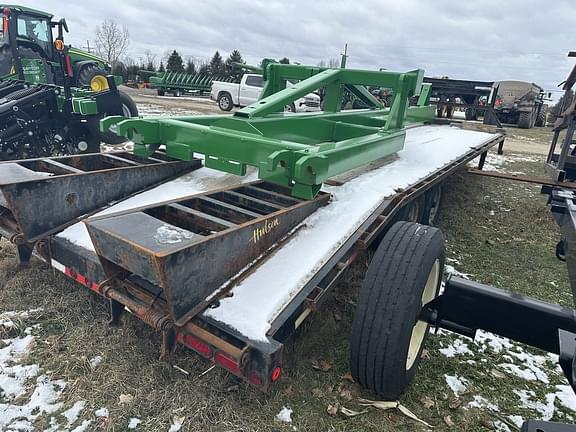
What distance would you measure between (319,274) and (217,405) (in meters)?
0.89

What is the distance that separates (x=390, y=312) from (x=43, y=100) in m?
6.33

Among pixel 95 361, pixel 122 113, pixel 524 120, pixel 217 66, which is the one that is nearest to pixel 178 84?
pixel 217 66

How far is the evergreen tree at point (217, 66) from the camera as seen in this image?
41219 mm

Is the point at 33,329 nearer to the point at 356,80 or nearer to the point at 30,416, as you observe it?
the point at 30,416

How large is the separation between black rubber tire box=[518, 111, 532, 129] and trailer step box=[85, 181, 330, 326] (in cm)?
2246

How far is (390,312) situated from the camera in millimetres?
2146

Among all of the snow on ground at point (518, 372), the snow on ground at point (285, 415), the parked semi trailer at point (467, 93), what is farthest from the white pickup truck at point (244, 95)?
the snow on ground at point (285, 415)

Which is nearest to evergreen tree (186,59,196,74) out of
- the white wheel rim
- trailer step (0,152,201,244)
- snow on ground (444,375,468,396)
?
trailer step (0,152,201,244)

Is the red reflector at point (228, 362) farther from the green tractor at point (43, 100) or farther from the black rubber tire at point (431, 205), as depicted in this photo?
the green tractor at point (43, 100)

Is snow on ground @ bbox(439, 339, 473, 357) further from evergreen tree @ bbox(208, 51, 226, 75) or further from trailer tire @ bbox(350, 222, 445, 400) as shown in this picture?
evergreen tree @ bbox(208, 51, 226, 75)

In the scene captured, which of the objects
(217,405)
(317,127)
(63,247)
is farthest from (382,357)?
(317,127)

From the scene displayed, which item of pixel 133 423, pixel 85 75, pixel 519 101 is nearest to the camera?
pixel 133 423

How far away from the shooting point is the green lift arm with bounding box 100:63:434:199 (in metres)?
2.78

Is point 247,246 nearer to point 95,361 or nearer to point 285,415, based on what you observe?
point 285,415
